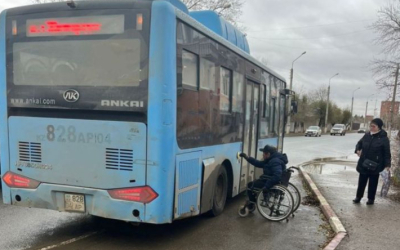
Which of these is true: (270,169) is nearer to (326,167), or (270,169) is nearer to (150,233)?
(150,233)

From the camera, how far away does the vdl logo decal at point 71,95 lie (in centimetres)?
486

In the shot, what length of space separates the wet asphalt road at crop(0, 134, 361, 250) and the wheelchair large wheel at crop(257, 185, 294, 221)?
0.53 ft

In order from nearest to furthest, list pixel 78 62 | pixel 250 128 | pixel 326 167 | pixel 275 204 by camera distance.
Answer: pixel 78 62
pixel 275 204
pixel 250 128
pixel 326 167

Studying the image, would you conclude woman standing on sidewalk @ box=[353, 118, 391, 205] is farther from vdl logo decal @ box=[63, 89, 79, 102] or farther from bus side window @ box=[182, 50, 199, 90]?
vdl logo decal @ box=[63, 89, 79, 102]

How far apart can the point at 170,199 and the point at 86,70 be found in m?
1.99

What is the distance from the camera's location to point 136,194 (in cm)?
470

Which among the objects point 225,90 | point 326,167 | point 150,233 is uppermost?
point 225,90

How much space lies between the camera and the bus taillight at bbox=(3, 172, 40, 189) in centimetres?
511

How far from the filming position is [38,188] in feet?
16.7

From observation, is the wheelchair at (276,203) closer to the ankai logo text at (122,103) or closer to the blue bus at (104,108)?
the blue bus at (104,108)

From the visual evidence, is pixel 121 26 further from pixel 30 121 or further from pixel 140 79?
pixel 30 121

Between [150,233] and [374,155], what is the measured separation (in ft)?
16.2

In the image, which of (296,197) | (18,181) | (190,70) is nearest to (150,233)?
(18,181)

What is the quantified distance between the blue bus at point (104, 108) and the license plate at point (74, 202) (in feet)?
0.05
